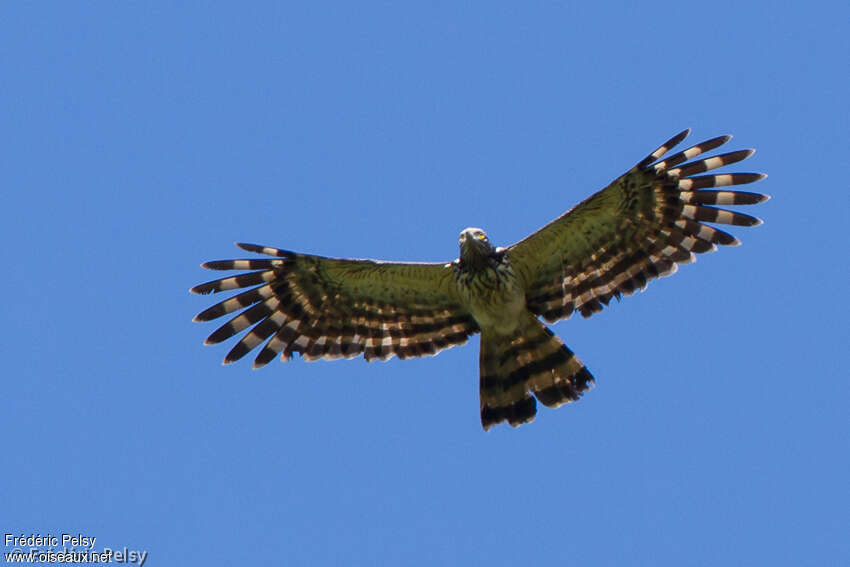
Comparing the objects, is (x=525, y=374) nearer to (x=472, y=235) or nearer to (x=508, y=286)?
(x=508, y=286)

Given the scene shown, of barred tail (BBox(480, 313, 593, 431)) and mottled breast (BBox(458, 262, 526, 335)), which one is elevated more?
mottled breast (BBox(458, 262, 526, 335))

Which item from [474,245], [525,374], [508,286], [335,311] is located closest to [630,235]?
[508,286]

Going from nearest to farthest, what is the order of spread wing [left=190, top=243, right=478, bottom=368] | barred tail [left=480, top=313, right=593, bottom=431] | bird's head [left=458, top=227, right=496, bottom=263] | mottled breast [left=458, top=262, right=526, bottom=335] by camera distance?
bird's head [left=458, top=227, right=496, bottom=263], mottled breast [left=458, top=262, right=526, bottom=335], barred tail [left=480, top=313, right=593, bottom=431], spread wing [left=190, top=243, right=478, bottom=368]

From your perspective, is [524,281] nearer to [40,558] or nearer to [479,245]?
[479,245]

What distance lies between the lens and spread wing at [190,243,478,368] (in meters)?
17.7

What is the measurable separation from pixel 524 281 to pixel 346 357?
2.45m

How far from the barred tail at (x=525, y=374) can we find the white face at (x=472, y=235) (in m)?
1.19

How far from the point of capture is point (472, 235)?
16844mm

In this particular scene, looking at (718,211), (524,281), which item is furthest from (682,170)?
(524,281)

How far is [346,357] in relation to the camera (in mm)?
18109

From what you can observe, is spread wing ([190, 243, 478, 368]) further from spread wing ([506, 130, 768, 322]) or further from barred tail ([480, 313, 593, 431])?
spread wing ([506, 130, 768, 322])

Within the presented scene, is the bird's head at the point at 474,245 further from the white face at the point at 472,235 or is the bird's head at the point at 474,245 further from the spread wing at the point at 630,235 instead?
the spread wing at the point at 630,235

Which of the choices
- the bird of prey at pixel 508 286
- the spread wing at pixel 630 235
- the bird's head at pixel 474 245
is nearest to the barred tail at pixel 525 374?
the bird of prey at pixel 508 286

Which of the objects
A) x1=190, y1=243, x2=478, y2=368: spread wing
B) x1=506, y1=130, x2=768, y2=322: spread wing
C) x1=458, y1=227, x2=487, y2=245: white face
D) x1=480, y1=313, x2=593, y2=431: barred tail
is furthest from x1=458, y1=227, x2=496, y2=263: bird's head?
x1=480, y1=313, x2=593, y2=431: barred tail
